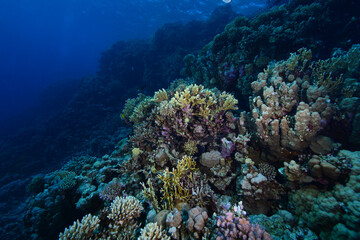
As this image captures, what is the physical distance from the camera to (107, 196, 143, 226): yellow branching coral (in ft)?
9.59

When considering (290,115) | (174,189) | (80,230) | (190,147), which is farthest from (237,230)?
(290,115)

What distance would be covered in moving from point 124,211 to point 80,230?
0.73 metres

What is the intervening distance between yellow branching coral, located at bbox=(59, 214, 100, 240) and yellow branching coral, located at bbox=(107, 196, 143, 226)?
0.30 m

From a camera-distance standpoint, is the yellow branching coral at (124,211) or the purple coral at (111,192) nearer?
the yellow branching coral at (124,211)

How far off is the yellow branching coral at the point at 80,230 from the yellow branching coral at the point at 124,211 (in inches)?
11.9

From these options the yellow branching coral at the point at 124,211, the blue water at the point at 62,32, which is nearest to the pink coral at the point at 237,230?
the yellow branching coral at the point at 124,211

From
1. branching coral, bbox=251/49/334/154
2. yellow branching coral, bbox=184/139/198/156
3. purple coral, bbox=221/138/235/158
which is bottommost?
purple coral, bbox=221/138/235/158

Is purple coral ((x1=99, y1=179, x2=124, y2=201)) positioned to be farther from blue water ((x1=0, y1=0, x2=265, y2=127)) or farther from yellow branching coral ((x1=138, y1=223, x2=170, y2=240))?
blue water ((x1=0, y1=0, x2=265, y2=127))

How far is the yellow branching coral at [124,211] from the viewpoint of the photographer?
2.92m

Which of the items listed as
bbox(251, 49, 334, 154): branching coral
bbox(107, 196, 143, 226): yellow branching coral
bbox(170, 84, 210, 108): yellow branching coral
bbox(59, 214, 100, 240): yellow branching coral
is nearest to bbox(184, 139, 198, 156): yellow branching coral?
bbox(170, 84, 210, 108): yellow branching coral

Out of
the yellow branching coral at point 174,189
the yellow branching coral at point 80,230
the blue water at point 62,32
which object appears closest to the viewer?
the yellow branching coral at point 80,230

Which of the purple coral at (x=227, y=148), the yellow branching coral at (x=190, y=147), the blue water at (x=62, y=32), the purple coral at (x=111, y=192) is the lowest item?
the purple coral at (x=111, y=192)

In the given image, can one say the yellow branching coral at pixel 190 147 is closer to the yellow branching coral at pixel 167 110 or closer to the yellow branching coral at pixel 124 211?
the yellow branching coral at pixel 167 110

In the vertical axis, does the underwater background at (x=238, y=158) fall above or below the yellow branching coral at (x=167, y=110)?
below
